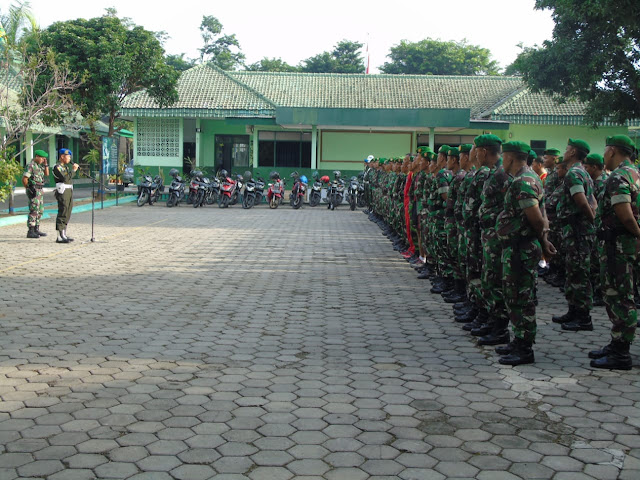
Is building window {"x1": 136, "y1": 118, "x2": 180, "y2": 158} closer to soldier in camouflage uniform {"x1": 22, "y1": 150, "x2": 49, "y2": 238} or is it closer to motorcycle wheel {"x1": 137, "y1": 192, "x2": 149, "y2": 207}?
motorcycle wheel {"x1": 137, "y1": 192, "x2": 149, "y2": 207}

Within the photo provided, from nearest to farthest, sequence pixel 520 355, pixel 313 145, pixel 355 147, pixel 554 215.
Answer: pixel 520 355 → pixel 554 215 → pixel 313 145 → pixel 355 147

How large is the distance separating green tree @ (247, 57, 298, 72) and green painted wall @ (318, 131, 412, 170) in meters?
26.0

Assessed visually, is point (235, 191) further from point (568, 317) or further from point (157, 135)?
point (568, 317)

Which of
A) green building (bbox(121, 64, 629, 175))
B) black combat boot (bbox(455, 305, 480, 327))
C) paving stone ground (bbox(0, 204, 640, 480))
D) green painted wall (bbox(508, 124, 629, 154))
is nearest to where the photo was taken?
paving stone ground (bbox(0, 204, 640, 480))

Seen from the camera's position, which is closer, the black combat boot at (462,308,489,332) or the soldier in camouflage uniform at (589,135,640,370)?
the soldier in camouflage uniform at (589,135,640,370)

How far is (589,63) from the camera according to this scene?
58.3ft

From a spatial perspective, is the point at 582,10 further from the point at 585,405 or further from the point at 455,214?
the point at 585,405

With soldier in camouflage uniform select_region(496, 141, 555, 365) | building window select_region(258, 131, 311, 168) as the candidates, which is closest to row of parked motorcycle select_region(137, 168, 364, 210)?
building window select_region(258, 131, 311, 168)

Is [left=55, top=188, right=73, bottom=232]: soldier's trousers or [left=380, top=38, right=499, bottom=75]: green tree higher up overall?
[left=380, top=38, right=499, bottom=75]: green tree

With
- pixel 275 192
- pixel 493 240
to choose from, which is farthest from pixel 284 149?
pixel 493 240

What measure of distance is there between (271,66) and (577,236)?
48.8 meters

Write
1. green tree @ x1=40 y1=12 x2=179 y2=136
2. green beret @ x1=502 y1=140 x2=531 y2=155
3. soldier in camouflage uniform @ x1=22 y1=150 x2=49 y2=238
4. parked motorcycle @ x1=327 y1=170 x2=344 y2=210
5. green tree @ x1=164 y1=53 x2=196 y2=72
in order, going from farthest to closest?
1. green tree @ x1=164 y1=53 x2=196 y2=72
2. parked motorcycle @ x1=327 y1=170 x2=344 y2=210
3. green tree @ x1=40 y1=12 x2=179 y2=136
4. soldier in camouflage uniform @ x1=22 y1=150 x2=49 y2=238
5. green beret @ x1=502 y1=140 x2=531 y2=155

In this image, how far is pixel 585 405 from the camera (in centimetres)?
413

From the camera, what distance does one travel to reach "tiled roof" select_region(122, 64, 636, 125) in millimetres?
27141
